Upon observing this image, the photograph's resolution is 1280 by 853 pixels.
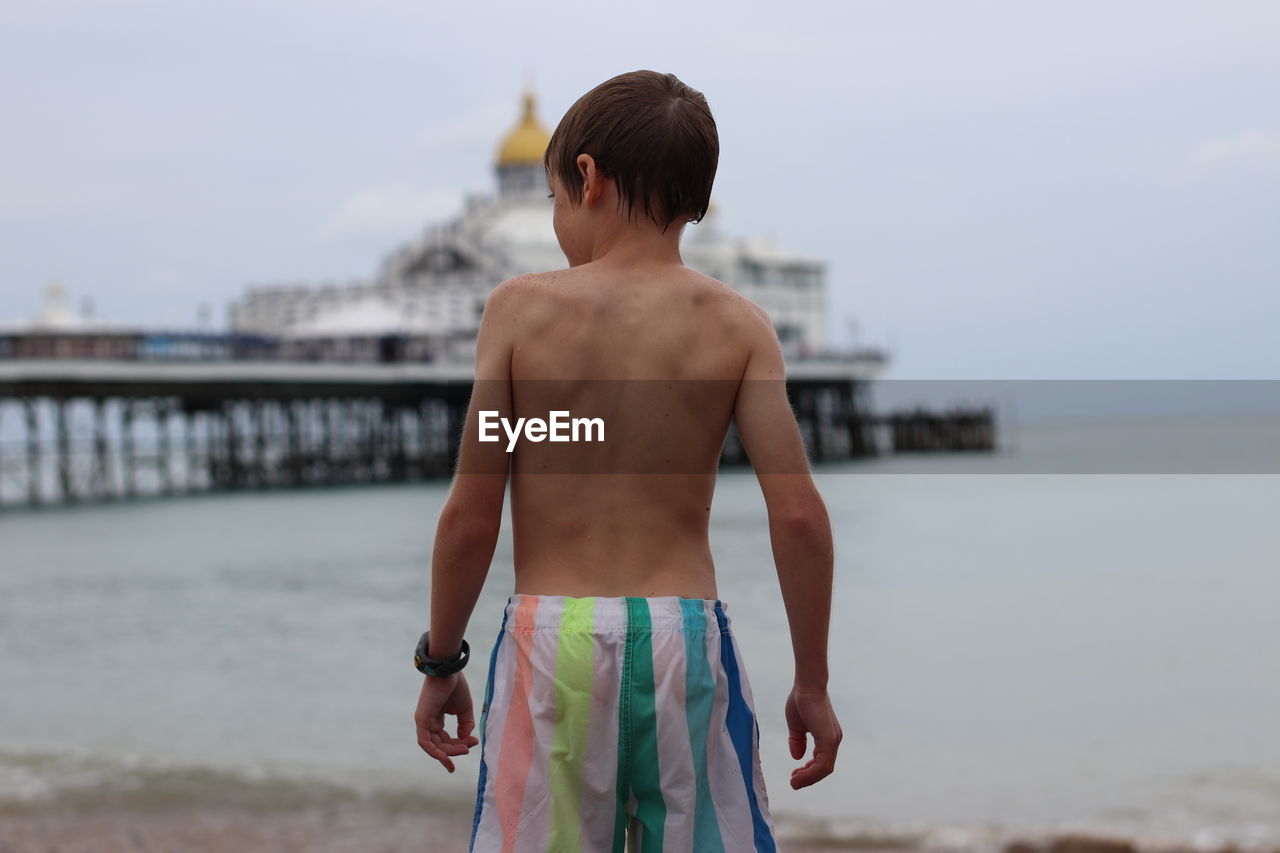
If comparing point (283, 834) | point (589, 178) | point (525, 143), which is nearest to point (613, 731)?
point (589, 178)

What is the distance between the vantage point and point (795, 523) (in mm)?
1888

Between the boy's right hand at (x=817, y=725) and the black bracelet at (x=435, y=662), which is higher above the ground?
the black bracelet at (x=435, y=662)

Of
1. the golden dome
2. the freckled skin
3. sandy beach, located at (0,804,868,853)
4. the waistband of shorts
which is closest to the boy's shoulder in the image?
the freckled skin

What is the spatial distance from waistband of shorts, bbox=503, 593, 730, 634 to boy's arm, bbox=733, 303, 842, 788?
122mm

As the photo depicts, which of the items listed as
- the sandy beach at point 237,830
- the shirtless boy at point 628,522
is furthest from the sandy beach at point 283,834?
the shirtless boy at point 628,522

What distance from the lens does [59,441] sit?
35.8 metres

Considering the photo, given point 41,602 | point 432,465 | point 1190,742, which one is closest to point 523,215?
point 432,465

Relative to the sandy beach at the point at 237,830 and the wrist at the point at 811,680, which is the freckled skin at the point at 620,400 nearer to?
the wrist at the point at 811,680

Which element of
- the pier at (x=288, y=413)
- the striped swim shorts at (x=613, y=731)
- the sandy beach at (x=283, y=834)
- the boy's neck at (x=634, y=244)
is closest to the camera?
the striped swim shorts at (x=613, y=731)

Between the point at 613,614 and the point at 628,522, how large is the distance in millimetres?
127

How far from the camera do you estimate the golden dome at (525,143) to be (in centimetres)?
6144

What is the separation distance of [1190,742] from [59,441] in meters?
31.9

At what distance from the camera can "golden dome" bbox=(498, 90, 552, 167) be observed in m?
61.4

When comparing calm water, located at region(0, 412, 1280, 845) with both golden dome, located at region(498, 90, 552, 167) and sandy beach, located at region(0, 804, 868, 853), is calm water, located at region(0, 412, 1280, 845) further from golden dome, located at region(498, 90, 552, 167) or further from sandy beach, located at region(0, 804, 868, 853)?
golden dome, located at region(498, 90, 552, 167)
